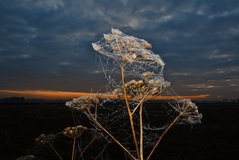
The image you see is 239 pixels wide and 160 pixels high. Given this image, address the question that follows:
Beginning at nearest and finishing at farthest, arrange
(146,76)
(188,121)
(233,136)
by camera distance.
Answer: (146,76) < (188,121) < (233,136)

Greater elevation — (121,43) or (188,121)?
(121,43)

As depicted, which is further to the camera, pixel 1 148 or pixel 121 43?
pixel 1 148

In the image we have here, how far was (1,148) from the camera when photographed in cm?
2625

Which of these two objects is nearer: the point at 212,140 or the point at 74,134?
the point at 74,134

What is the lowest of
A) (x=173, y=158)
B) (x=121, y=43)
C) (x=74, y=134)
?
(x=173, y=158)

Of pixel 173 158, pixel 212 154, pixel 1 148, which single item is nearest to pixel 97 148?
pixel 173 158

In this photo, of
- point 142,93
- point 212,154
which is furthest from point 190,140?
point 142,93

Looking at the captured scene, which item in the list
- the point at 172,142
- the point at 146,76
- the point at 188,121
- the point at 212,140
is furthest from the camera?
the point at 212,140

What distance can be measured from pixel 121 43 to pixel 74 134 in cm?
391

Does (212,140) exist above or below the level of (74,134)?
below

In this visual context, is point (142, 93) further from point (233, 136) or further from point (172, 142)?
point (233, 136)

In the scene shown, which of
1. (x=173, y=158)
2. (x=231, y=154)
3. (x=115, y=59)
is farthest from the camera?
(x=231, y=154)

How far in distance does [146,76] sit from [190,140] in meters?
30.4

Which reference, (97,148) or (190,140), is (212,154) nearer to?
(190,140)
